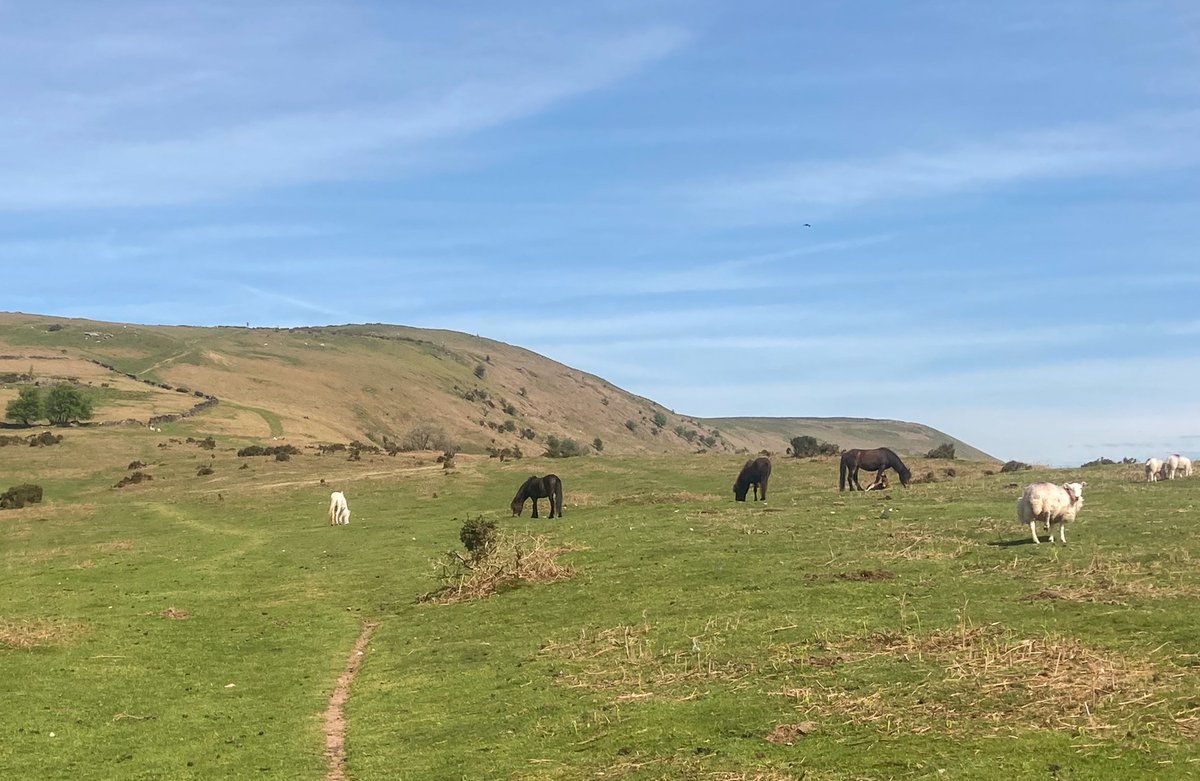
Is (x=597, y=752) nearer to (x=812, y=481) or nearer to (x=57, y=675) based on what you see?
(x=57, y=675)

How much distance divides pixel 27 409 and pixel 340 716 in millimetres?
82657

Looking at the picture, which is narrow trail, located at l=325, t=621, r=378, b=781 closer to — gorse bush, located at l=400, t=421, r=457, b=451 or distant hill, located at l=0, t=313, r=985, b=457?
distant hill, located at l=0, t=313, r=985, b=457

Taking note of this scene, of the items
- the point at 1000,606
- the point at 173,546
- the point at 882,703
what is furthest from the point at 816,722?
the point at 173,546

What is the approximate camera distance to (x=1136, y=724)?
1195 cm

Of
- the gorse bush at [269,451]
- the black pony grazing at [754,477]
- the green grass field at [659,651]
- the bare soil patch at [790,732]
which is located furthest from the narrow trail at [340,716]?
the gorse bush at [269,451]

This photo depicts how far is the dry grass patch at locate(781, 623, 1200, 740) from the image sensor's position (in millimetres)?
12234

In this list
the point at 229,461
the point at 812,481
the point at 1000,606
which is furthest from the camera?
the point at 229,461

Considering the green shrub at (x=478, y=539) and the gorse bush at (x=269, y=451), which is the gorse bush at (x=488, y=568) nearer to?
the green shrub at (x=478, y=539)

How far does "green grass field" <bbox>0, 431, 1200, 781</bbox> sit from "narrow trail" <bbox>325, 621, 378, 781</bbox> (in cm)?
19

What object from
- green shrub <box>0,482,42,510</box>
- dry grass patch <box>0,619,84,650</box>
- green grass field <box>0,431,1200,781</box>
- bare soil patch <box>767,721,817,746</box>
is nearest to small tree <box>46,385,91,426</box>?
green shrub <box>0,482,42,510</box>

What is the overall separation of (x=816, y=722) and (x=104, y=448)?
73.4 m

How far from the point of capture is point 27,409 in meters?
86.8

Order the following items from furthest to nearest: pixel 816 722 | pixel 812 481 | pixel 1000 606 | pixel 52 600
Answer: pixel 812 481
pixel 52 600
pixel 1000 606
pixel 816 722

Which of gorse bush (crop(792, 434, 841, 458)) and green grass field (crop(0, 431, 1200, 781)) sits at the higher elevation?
gorse bush (crop(792, 434, 841, 458))
